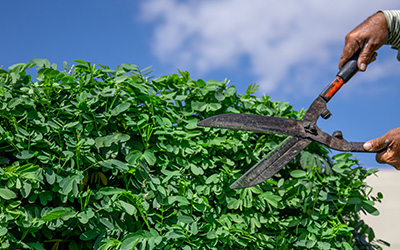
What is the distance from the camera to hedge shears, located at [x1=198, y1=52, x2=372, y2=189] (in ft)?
7.48

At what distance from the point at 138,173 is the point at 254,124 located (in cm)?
73

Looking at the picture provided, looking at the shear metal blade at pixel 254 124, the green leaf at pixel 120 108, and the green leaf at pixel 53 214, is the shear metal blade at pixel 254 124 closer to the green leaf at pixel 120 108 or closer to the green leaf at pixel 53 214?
the green leaf at pixel 120 108

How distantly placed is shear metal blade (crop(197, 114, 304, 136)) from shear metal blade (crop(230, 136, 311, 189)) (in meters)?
0.07

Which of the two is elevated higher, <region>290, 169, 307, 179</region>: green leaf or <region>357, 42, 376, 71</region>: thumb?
<region>357, 42, 376, 71</region>: thumb

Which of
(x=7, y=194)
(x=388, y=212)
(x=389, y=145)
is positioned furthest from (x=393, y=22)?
(x=388, y=212)

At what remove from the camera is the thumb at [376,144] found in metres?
2.46

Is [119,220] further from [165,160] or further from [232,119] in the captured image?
[232,119]

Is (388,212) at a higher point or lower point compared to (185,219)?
higher

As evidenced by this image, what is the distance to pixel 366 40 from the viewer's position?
97.3 inches


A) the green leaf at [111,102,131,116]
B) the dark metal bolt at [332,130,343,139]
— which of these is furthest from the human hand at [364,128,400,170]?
the green leaf at [111,102,131,116]

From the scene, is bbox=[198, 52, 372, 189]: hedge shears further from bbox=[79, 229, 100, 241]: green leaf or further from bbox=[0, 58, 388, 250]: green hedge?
bbox=[79, 229, 100, 241]: green leaf

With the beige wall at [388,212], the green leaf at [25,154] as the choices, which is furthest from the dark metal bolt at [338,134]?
the beige wall at [388,212]

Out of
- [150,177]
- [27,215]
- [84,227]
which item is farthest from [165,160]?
[27,215]

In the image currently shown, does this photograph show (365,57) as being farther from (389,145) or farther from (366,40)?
(389,145)
